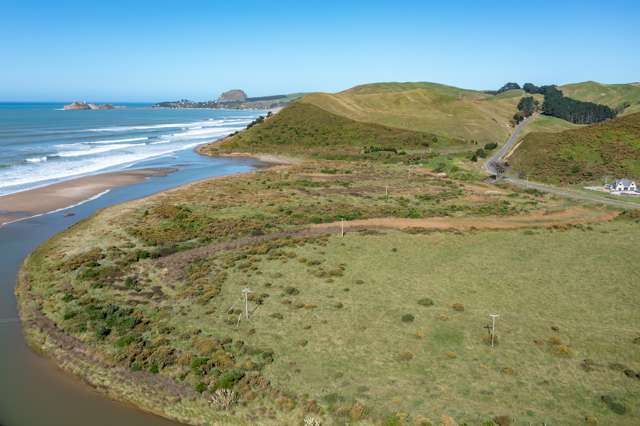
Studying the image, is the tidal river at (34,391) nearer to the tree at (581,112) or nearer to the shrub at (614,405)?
the shrub at (614,405)

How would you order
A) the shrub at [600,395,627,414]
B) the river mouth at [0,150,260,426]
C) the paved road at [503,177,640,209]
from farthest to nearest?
1. the paved road at [503,177,640,209]
2. the river mouth at [0,150,260,426]
3. the shrub at [600,395,627,414]

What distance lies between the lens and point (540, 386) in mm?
20219

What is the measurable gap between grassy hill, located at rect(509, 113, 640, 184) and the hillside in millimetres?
33506

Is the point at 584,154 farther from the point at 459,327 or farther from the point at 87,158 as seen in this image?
the point at 87,158

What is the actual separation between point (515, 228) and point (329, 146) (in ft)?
247

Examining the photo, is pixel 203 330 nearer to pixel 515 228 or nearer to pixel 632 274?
pixel 632 274

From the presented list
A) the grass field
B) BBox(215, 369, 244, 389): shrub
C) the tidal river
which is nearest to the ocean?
the grass field

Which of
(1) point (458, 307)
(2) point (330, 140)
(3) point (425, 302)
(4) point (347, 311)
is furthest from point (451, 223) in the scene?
(2) point (330, 140)

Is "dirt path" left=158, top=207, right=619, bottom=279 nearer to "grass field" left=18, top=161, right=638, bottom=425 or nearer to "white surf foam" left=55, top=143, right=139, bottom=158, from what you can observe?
"grass field" left=18, top=161, right=638, bottom=425

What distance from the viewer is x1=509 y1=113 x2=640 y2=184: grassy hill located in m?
72.6

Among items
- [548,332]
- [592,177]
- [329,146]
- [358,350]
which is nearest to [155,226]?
[358,350]

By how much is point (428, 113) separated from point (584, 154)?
72.2m

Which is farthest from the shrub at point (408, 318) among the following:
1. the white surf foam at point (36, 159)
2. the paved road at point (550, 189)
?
the white surf foam at point (36, 159)

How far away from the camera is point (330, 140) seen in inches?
4766
